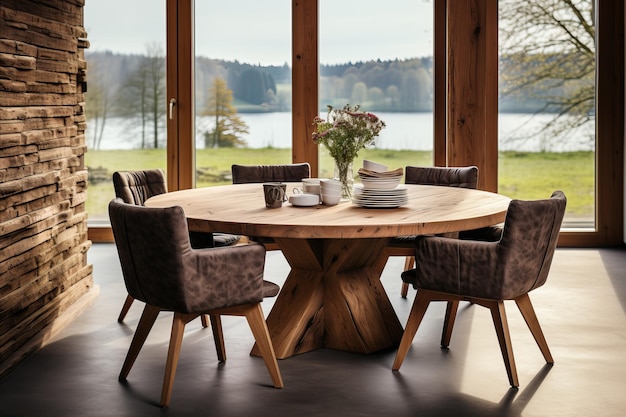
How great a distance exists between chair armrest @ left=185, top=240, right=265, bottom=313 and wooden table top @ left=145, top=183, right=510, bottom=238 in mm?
128

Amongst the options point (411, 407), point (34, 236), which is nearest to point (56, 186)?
point (34, 236)

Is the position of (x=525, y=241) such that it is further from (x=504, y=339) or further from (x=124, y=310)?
(x=124, y=310)

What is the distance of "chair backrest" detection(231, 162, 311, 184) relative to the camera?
219 inches

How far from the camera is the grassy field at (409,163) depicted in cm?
714

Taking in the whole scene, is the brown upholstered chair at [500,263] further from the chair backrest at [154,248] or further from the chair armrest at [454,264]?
the chair backrest at [154,248]

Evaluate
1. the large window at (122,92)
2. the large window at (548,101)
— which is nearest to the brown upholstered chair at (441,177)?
the large window at (548,101)

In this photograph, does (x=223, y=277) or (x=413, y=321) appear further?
(x=413, y=321)

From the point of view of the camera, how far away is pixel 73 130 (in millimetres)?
4871

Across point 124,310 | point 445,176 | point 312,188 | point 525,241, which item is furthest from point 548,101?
point 124,310

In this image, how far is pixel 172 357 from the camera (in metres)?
3.39

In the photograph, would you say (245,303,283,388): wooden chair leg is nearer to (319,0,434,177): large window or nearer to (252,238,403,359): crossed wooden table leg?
(252,238,403,359): crossed wooden table leg

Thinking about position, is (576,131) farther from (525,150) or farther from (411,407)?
(411,407)

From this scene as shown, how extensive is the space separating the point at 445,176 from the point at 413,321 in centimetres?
181

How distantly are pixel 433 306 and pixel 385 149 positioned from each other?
2.56 m
